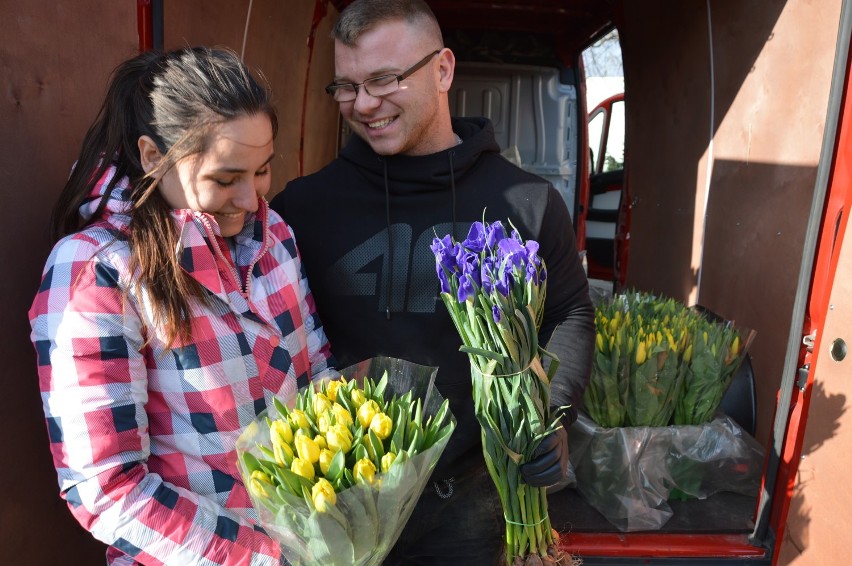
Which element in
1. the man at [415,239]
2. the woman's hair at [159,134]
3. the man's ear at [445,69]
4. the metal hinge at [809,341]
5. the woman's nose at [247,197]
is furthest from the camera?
the metal hinge at [809,341]

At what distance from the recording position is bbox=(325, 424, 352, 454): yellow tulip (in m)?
1.03

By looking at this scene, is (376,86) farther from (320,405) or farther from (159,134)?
(320,405)

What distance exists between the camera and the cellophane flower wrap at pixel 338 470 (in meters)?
1.00

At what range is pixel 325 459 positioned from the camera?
101 centimetres

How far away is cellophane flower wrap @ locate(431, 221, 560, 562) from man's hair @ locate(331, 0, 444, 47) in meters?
0.78

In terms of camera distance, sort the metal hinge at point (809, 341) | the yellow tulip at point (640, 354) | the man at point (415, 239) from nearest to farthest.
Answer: the man at point (415, 239) < the metal hinge at point (809, 341) < the yellow tulip at point (640, 354)

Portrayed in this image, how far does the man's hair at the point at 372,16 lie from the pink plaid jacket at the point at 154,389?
70 cm

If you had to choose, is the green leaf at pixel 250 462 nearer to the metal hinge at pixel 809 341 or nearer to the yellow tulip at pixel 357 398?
the yellow tulip at pixel 357 398

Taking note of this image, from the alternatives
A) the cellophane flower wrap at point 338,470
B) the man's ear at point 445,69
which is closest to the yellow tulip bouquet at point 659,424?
the man's ear at point 445,69

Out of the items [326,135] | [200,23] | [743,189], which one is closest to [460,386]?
[200,23]

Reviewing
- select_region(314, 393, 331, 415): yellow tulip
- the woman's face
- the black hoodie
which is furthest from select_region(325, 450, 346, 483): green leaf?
the black hoodie

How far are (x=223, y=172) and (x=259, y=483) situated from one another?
587 mm

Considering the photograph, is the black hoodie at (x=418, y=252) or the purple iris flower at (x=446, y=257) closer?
the purple iris flower at (x=446, y=257)

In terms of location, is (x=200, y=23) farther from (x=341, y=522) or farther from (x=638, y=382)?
(x=638, y=382)
